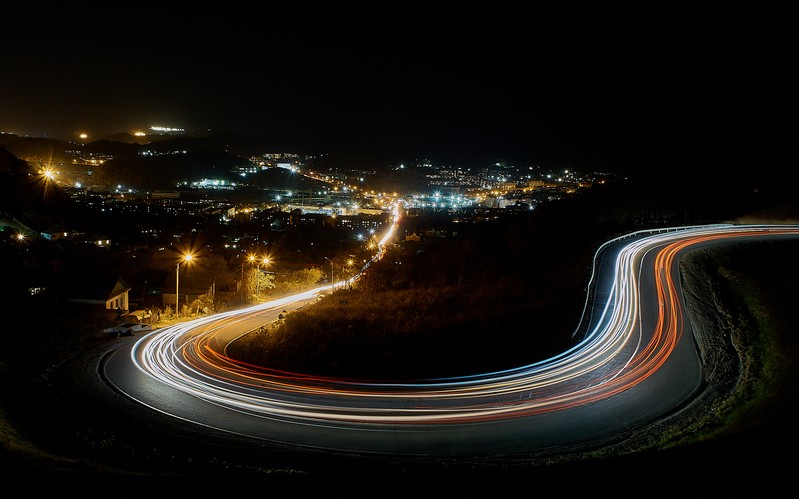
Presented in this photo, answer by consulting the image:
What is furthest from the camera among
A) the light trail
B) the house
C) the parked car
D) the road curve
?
the house

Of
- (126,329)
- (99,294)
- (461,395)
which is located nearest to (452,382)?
(461,395)

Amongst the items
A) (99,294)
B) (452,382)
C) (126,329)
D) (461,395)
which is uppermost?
(99,294)

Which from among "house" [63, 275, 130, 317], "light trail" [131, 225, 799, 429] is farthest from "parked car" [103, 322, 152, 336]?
"house" [63, 275, 130, 317]

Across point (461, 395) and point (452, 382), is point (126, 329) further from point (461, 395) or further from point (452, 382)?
point (461, 395)

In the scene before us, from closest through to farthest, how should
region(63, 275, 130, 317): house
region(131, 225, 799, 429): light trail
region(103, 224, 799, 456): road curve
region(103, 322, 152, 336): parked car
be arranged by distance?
region(103, 224, 799, 456): road curve
region(131, 225, 799, 429): light trail
region(103, 322, 152, 336): parked car
region(63, 275, 130, 317): house

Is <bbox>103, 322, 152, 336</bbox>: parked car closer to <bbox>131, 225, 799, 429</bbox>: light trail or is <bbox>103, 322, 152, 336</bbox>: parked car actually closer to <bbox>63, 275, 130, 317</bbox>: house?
<bbox>131, 225, 799, 429</bbox>: light trail

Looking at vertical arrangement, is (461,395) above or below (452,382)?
below
